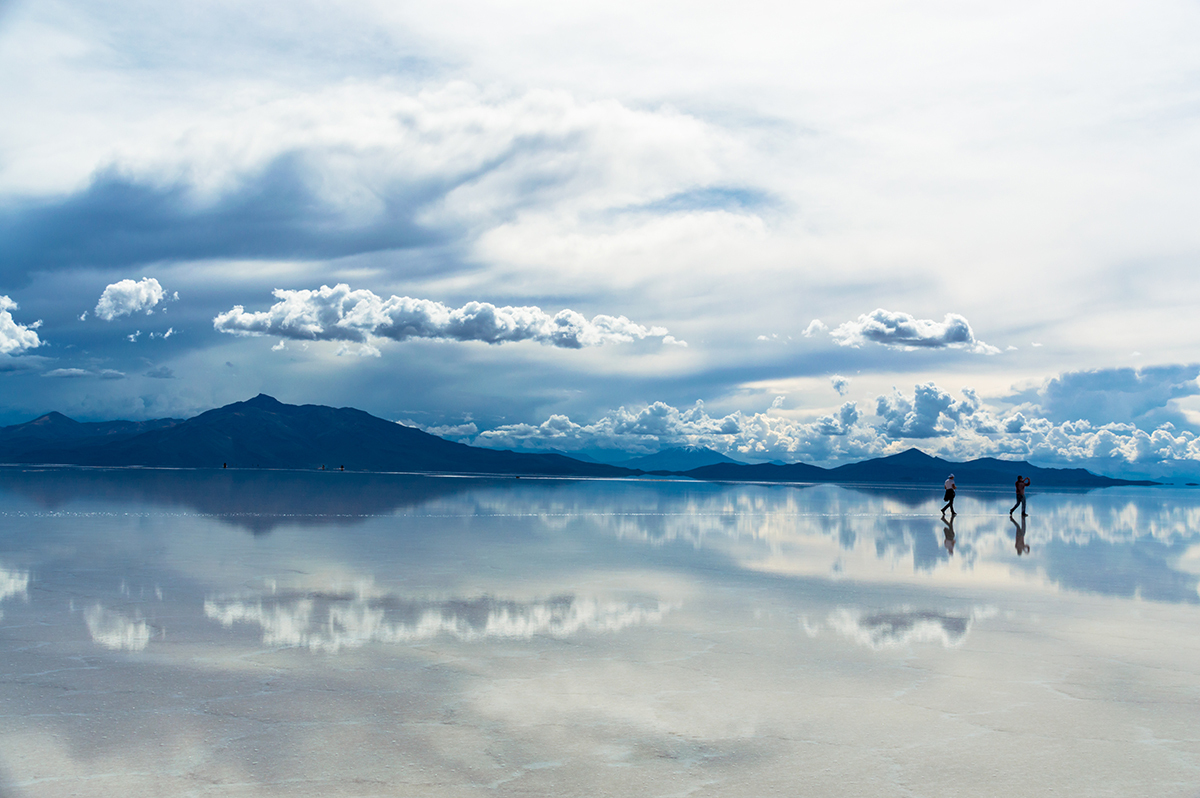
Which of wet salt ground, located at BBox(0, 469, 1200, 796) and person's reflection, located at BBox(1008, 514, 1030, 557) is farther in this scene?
person's reflection, located at BBox(1008, 514, 1030, 557)

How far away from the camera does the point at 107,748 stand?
269 inches

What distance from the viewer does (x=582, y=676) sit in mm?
9227

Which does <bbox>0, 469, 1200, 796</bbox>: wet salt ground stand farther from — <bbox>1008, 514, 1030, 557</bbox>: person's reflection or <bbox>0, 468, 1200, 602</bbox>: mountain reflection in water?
<bbox>1008, 514, 1030, 557</bbox>: person's reflection

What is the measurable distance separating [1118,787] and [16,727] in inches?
359

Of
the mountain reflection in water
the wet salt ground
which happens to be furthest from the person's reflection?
the wet salt ground

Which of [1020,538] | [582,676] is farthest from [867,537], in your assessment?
[582,676]

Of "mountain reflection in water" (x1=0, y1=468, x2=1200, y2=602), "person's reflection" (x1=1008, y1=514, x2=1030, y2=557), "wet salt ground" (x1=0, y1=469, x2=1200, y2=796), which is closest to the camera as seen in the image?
"wet salt ground" (x1=0, y1=469, x2=1200, y2=796)

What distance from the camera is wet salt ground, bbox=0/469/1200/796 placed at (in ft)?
21.4

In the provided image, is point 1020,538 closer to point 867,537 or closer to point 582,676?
point 867,537

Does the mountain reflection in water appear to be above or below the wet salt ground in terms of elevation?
below

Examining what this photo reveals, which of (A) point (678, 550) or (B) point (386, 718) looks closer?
(B) point (386, 718)

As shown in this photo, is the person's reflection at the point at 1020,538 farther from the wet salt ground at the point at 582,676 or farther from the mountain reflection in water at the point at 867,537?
the wet salt ground at the point at 582,676

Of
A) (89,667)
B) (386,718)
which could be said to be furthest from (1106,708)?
(89,667)

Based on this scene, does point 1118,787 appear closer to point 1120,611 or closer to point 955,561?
point 1120,611
